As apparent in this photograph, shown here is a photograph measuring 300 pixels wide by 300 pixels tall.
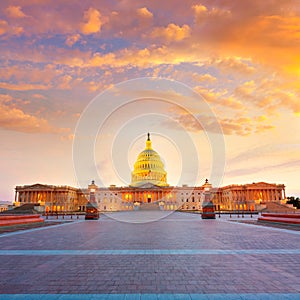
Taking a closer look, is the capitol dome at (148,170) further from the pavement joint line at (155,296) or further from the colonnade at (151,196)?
the pavement joint line at (155,296)

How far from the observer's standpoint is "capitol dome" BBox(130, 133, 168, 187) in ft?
504

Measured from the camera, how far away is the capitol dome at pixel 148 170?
154 metres

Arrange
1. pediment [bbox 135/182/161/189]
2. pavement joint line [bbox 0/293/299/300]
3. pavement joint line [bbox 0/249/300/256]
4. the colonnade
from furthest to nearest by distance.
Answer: pediment [bbox 135/182/161/189] < the colonnade < pavement joint line [bbox 0/249/300/256] < pavement joint line [bbox 0/293/299/300]

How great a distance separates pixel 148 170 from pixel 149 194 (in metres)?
18.5

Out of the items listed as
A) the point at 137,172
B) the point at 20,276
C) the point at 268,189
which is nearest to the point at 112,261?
the point at 20,276

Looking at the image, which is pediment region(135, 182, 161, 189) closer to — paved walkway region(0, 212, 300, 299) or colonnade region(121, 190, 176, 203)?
colonnade region(121, 190, 176, 203)

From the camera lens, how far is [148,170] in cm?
15375

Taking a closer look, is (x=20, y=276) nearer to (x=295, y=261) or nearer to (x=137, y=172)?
(x=295, y=261)

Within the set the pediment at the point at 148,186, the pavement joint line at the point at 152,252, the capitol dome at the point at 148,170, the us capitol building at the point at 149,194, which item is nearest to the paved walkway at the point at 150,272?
the pavement joint line at the point at 152,252

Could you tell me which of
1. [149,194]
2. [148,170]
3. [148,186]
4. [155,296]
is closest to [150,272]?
[155,296]

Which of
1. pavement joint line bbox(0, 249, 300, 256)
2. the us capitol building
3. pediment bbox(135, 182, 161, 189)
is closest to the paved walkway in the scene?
pavement joint line bbox(0, 249, 300, 256)

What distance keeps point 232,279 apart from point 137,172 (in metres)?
152

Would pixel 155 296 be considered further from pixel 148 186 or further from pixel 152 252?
pixel 148 186

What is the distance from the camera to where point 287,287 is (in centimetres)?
682
